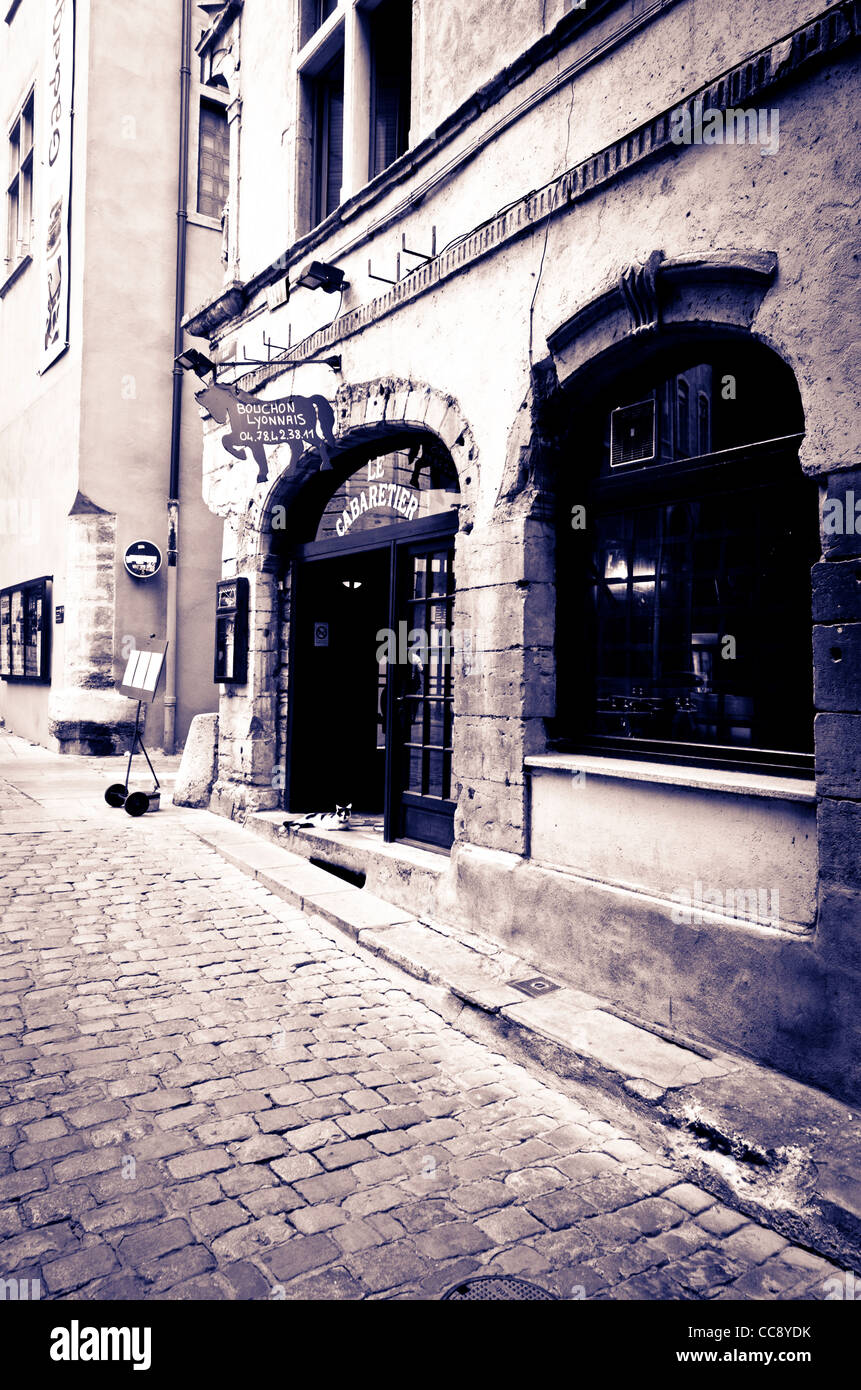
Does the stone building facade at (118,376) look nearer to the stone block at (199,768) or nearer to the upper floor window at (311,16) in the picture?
the stone block at (199,768)

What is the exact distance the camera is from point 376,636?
7965mm

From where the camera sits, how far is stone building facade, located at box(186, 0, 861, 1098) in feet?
10.6

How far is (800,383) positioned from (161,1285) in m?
3.58

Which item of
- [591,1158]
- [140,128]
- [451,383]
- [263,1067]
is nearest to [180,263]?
[140,128]

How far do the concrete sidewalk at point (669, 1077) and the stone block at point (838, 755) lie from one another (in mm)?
1081

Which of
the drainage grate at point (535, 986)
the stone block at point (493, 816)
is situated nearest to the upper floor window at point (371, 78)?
the stone block at point (493, 816)

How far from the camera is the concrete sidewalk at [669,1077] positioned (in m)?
2.55

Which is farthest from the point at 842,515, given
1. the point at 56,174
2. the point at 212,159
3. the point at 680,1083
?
the point at 56,174

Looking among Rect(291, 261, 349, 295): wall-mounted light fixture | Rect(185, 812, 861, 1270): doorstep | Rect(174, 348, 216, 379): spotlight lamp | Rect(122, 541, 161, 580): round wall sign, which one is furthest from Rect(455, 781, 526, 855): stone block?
Rect(122, 541, 161, 580): round wall sign

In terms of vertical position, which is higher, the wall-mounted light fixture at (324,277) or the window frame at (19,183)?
the window frame at (19,183)

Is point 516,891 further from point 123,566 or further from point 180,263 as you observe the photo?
point 180,263

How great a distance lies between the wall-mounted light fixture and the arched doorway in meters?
1.21

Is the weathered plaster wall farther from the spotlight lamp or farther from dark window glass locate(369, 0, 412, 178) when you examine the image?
dark window glass locate(369, 0, 412, 178)

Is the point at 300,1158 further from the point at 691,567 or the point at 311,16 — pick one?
the point at 311,16
